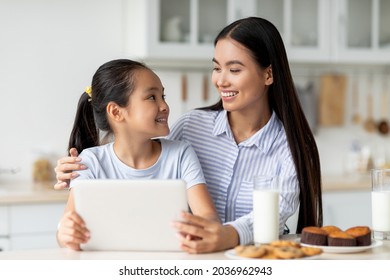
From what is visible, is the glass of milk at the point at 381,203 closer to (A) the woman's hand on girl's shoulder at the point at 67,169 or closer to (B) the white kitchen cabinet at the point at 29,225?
(A) the woman's hand on girl's shoulder at the point at 67,169

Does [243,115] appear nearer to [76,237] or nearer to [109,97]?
[109,97]

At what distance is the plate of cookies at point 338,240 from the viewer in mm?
1535

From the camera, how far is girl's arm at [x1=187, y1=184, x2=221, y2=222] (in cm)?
179

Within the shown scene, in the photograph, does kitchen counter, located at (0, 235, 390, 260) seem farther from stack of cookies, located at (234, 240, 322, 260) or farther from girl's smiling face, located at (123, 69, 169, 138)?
girl's smiling face, located at (123, 69, 169, 138)

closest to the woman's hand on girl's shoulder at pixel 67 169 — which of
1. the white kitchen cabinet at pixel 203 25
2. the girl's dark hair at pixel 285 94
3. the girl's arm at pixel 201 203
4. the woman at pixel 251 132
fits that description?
the woman at pixel 251 132

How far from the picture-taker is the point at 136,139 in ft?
6.05

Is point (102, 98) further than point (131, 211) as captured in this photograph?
Yes

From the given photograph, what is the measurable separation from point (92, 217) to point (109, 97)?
49 centimetres

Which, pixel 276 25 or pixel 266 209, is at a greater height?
pixel 276 25

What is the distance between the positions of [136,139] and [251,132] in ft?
1.21

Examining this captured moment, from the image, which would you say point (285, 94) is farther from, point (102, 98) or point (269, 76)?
point (102, 98)

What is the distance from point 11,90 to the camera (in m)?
3.40

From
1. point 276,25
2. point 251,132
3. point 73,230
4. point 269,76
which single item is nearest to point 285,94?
point 269,76
